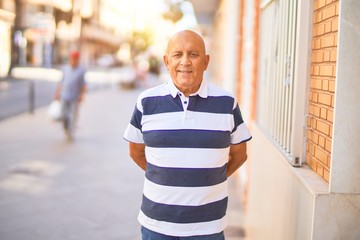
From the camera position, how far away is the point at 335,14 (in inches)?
95.5

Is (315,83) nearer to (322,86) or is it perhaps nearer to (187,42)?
(322,86)

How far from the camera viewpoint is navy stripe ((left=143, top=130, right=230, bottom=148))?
95.8 inches

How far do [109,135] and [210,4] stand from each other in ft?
18.7

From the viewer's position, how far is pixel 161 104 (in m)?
2.51

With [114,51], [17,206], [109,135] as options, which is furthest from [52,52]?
[17,206]

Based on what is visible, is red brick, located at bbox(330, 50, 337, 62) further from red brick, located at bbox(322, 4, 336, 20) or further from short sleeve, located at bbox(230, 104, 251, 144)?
short sleeve, located at bbox(230, 104, 251, 144)

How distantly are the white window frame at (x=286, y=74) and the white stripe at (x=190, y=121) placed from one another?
67 centimetres

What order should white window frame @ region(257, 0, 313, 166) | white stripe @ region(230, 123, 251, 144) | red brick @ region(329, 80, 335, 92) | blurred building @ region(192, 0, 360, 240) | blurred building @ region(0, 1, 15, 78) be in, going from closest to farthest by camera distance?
blurred building @ region(192, 0, 360, 240)
red brick @ region(329, 80, 335, 92)
white stripe @ region(230, 123, 251, 144)
white window frame @ region(257, 0, 313, 166)
blurred building @ region(0, 1, 15, 78)

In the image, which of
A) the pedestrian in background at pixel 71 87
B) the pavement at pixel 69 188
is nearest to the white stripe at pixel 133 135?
the pavement at pixel 69 188

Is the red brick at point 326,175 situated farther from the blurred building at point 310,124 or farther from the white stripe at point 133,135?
the white stripe at point 133,135

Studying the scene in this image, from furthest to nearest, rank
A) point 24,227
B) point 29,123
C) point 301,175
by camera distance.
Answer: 1. point 29,123
2. point 24,227
3. point 301,175

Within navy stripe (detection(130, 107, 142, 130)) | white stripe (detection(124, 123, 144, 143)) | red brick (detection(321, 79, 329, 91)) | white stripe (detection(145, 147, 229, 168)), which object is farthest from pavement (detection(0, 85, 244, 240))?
red brick (detection(321, 79, 329, 91))

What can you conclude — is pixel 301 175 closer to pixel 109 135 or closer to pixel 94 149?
pixel 94 149

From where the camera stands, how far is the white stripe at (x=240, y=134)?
264 cm
